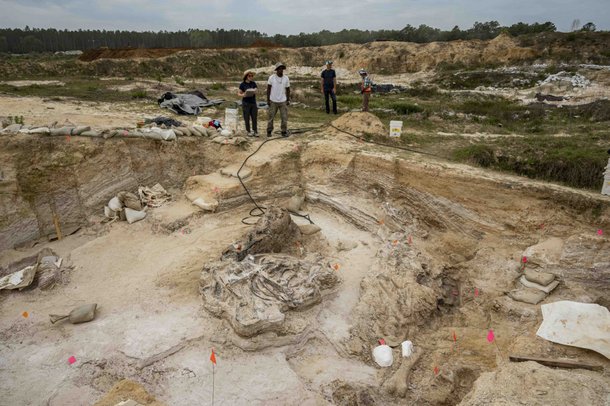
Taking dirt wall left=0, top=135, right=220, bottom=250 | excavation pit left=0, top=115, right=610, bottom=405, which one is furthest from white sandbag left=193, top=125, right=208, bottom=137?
dirt wall left=0, top=135, right=220, bottom=250

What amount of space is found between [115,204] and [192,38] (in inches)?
1620

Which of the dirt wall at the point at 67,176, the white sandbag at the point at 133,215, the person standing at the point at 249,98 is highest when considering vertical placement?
the person standing at the point at 249,98

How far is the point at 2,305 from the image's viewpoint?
20.9 feet

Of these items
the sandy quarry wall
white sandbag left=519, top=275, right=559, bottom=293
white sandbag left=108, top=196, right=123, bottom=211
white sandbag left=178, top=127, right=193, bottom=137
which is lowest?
white sandbag left=519, top=275, right=559, bottom=293

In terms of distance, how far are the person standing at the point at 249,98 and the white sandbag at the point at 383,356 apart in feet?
21.2

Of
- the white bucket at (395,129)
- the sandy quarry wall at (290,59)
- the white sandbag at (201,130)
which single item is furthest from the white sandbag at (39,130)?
the sandy quarry wall at (290,59)

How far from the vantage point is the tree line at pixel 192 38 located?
131 feet

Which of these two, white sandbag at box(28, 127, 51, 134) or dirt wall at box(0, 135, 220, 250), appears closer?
dirt wall at box(0, 135, 220, 250)

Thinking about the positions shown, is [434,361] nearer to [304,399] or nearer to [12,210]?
[304,399]

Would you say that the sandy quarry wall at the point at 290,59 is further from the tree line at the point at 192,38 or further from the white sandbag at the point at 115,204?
the white sandbag at the point at 115,204

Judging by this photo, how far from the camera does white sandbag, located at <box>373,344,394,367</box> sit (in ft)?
18.5

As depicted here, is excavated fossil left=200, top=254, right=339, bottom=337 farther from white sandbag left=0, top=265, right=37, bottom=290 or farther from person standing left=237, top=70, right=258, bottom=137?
person standing left=237, top=70, right=258, bottom=137

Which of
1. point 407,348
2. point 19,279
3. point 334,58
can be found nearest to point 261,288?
point 407,348

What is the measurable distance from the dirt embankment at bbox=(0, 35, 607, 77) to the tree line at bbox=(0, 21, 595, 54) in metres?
9.01
